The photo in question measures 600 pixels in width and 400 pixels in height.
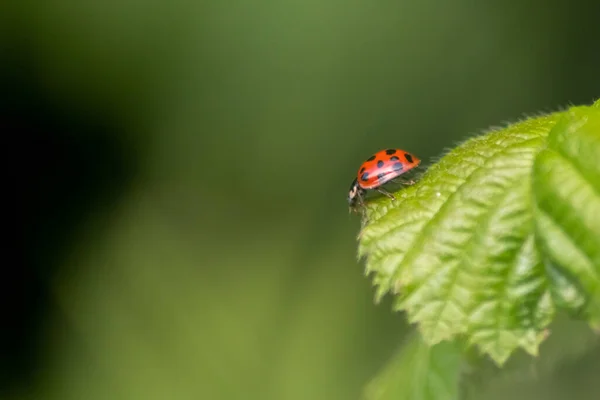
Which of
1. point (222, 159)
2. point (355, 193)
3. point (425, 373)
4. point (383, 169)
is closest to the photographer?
point (425, 373)

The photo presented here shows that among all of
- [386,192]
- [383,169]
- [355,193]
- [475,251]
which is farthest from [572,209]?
[355,193]

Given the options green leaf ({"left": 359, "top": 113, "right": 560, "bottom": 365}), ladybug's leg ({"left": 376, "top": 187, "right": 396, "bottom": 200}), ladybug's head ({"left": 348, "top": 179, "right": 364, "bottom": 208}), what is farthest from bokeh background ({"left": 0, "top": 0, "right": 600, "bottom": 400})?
green leaf ({"left": 359, "top": 113, "right": 560, "bottom": 365})

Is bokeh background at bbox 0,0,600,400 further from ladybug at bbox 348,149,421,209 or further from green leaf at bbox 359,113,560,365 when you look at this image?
green leaf at bbox 359,113,560,365

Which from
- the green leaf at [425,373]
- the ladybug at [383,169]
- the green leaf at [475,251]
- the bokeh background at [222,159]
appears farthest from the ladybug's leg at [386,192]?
the bokeh background at [222,159]

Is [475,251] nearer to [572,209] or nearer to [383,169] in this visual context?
[572,209]

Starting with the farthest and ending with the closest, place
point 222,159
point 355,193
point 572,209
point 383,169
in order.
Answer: point 222,159 < point 355,193 < point 383,169 < point 572,209

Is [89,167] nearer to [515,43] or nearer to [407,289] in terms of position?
[515,43]

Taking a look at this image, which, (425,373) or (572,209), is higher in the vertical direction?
(572,209)

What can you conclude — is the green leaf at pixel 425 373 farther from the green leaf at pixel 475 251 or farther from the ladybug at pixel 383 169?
the ladybug at pixel 383 169
